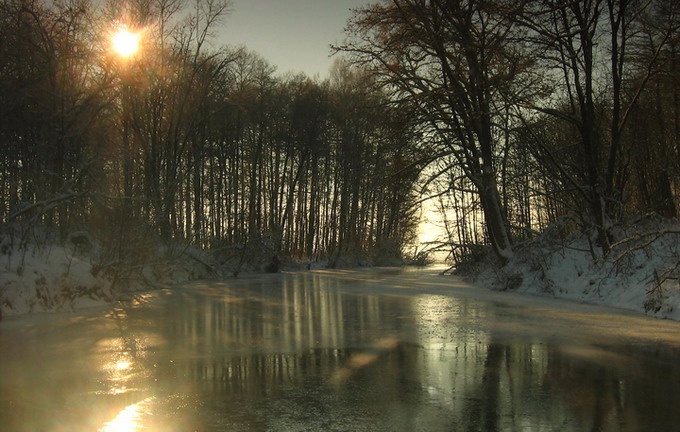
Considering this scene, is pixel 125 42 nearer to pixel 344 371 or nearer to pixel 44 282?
pixel 44 282

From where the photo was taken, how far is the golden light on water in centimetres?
2286

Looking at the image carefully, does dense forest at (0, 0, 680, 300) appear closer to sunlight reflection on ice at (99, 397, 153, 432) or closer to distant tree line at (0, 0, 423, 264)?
distant tree line at (0, 0, 423, 264)

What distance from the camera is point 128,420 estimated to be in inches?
181

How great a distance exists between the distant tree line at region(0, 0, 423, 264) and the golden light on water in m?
0.33

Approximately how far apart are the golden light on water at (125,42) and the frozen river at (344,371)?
1476 centimetres

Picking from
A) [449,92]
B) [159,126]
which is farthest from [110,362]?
[159,126]

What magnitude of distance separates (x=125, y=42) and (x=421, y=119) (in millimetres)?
12772

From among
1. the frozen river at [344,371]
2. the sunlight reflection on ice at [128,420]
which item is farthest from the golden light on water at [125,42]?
the sunlight reflection on ice at [128,420]

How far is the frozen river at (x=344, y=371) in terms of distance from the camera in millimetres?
4570

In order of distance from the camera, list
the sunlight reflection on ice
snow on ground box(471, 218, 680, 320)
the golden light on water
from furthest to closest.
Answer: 1. the golden light on water
2. snow on ground box(471, 218, 680, 320)
3. the sunlight reflection on ice

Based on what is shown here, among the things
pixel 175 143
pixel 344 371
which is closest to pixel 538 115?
pixel 344 371

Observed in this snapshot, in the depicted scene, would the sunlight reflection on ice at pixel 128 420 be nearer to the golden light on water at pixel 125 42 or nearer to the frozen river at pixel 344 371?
the frozen river at pixel 344 371

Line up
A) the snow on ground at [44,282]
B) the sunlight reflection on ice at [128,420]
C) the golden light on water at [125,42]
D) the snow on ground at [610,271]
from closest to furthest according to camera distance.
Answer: the sunlight reflection on ice at [128,420] < the snow on ground at [610,271] < the snow on ground at [44,282] < the golden light on water at [125,42]

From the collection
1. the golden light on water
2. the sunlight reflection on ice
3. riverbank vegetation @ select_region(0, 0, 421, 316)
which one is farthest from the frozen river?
the golden light on water
